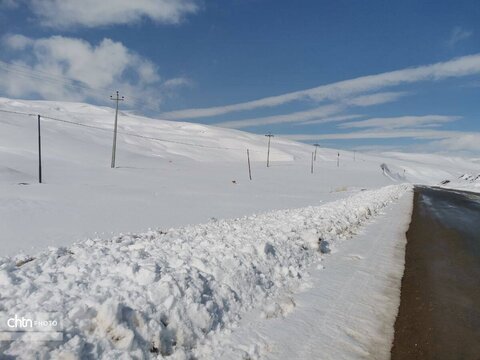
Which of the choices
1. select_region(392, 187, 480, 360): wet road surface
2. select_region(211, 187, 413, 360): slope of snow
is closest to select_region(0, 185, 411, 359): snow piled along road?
select_region(211, 187, 413, 360): slope of snow

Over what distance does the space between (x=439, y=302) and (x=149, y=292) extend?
4.47 metres

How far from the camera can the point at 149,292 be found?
16.3 ft

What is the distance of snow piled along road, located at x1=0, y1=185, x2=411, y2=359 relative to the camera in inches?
161

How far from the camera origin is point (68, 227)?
13.1 meters

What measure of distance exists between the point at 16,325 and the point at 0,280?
1292 millimetres

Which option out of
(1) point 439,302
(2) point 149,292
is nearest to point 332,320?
(1) point 439,302

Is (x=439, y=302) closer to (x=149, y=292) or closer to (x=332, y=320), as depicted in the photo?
(x=332, y=320)

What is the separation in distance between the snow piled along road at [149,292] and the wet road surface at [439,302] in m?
1.73

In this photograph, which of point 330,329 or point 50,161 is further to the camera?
point 50,161

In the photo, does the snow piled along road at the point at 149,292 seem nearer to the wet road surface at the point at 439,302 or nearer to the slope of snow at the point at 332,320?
the slope of snow at the point at 332,320

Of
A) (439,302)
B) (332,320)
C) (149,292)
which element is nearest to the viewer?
(149,292)

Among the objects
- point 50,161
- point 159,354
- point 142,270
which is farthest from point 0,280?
point 50,161

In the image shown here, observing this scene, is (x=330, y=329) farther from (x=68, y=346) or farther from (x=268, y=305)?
(x=68, y=346)

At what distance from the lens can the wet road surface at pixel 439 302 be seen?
15.1 ft
